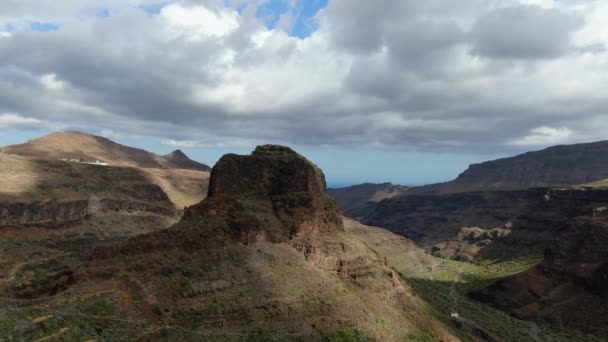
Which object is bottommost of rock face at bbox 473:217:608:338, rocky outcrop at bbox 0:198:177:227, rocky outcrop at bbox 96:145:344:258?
rock face at bbox 473:217:608:338

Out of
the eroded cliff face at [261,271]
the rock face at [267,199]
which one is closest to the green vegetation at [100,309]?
the eroded cliff face at [261,271]

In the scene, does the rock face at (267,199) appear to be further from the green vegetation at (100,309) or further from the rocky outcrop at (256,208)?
the green vegetation at (100,309)

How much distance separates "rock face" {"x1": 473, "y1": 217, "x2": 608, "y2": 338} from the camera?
9900 centimetres

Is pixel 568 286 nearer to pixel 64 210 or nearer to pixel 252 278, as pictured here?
pixel 252 278

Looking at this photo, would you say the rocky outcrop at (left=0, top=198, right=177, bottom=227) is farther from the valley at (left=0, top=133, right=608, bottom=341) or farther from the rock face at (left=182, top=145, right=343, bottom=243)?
the rock face at (left=182, top=145, right=343, bottom=243)

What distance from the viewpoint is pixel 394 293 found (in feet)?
234

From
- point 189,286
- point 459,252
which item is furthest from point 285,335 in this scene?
point 459,252

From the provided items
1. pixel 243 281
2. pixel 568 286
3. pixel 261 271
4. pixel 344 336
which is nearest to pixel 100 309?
pixel 243 281

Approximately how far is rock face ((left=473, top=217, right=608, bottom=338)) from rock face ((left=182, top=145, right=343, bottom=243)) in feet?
191

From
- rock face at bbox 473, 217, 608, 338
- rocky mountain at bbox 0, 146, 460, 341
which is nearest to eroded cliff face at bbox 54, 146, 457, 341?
rocky mountain at bbox 0, 146, 460, 341

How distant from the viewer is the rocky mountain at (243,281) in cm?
4800

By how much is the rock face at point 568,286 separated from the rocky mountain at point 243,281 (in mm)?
39375

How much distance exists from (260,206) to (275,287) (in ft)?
51.1

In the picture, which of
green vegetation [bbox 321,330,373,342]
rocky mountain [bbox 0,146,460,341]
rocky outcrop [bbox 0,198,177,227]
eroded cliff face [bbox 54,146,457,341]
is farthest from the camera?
rocky outcrop [bbox 0,198,177,227]
